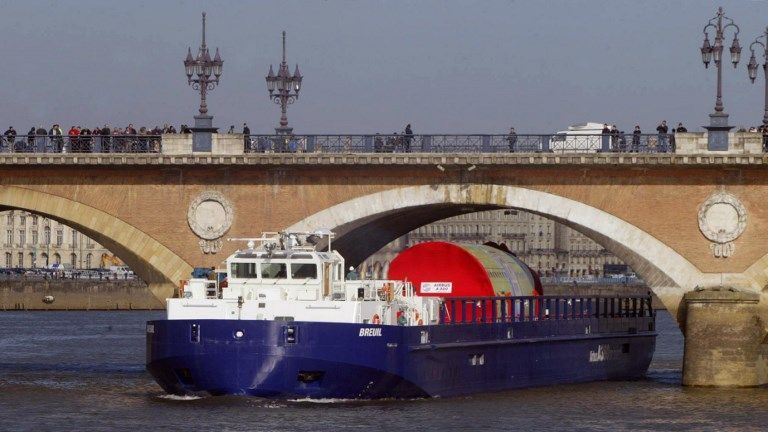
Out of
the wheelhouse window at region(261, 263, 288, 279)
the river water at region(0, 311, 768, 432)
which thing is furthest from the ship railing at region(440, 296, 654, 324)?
the wheelhouse window at region(261, 263, 288, 279)

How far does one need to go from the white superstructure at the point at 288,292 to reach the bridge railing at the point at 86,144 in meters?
11.5

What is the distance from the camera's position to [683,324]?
58938mm

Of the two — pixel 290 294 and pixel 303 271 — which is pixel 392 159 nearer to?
pixel 303 271

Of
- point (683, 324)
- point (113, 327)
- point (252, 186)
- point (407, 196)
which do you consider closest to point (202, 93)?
point (252, 186)

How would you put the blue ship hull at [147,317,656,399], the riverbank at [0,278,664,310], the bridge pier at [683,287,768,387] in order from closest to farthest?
the blue ship hull at [147,317,656,399] → the bridge pier at [683,287,768,387] → the riverbank at [0,278,664,310]

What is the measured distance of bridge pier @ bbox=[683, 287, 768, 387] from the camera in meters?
57.7

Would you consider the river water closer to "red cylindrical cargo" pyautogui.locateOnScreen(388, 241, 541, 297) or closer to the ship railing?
the ship railing

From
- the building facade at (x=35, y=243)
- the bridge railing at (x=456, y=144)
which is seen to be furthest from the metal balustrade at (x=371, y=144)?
the building facade at (x=35, y=243)

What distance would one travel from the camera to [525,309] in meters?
58.8

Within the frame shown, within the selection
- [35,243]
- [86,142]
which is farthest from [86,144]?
[35,243]

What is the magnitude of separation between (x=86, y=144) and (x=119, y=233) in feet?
11.1

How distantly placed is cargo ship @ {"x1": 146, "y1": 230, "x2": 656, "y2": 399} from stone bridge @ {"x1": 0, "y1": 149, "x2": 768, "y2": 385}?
3291 mm

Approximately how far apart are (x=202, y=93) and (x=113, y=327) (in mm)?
50985

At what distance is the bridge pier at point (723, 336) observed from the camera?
189ft
